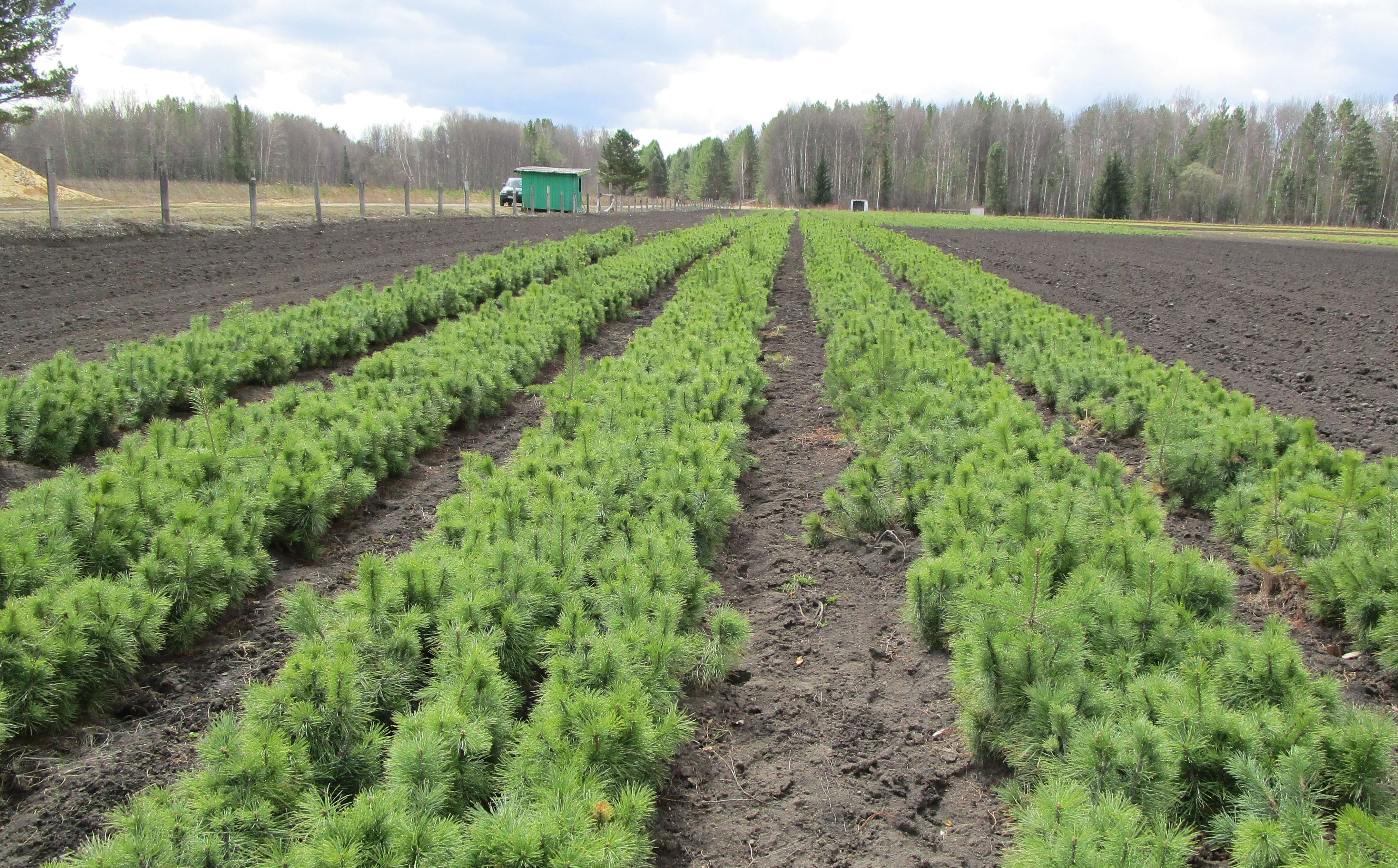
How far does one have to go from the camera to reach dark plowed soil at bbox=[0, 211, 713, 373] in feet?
32.2

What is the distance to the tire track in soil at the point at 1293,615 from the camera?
147 inches

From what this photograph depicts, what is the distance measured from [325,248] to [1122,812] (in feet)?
67.4

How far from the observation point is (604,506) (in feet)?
16.5

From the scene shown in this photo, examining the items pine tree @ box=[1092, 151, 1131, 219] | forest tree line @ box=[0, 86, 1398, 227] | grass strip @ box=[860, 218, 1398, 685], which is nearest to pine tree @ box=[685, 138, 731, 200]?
forest tree line @ box=[0, 86, 1398, 227]

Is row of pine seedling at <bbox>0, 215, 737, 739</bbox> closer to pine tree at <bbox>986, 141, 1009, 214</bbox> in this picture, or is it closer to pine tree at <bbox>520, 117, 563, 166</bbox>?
pine tree at <bbox>986, 141, 1009, 214</bbox>

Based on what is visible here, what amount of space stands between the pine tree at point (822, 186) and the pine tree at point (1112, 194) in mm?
32192

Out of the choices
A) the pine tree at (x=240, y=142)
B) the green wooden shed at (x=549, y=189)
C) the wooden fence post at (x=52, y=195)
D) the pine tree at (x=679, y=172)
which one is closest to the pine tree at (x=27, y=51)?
the wooden fence post at (x=52, y=195)

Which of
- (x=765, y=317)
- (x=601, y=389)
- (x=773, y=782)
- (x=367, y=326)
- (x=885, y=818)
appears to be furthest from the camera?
(x=765, y=317)

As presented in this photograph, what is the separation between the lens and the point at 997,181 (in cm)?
8919

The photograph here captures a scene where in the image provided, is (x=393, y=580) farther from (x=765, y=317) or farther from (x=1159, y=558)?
(x=765, y=317)

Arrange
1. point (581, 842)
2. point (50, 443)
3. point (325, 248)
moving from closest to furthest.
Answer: point (581, 842), point (50, 443), point (325, 248)

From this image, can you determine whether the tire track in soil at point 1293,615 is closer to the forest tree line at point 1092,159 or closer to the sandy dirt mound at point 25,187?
the sandy dirt mound at point 25,187

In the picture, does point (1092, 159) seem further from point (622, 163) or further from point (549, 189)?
point (549, 189)

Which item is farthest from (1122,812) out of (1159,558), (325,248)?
(325,248)
